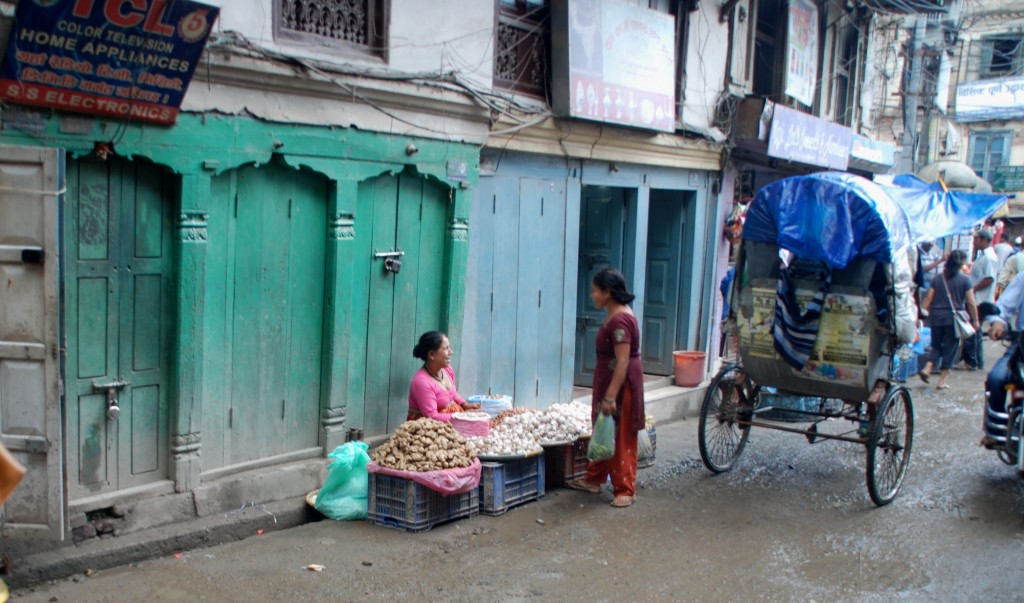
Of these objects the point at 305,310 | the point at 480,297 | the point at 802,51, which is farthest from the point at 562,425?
the point at 802,51

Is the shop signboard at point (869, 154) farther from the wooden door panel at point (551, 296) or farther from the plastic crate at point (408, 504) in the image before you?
the plastic crate at point (408, 504)

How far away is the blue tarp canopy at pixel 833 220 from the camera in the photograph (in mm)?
7059

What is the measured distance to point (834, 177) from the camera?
740 cm

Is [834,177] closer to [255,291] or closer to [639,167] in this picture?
[639,167]

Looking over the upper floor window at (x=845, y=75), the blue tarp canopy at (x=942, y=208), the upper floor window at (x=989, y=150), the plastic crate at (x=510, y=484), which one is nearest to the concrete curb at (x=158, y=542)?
the plastic crate at (x=510, y=484)

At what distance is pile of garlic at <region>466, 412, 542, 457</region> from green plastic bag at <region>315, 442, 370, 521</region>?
2.68 feet

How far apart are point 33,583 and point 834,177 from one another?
631cm

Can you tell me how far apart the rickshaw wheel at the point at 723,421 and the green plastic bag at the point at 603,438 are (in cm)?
117

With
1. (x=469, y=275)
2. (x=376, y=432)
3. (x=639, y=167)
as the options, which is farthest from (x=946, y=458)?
(x=376, y=432)

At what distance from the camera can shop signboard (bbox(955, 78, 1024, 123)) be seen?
32.9 metres

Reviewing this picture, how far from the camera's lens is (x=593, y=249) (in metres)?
10.8

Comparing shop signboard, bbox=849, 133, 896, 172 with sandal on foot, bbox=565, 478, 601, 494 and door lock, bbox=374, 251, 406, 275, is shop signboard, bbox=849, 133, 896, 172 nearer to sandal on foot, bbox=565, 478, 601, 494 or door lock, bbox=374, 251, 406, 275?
sandal on foot, bbox=565, 478, 601, 494

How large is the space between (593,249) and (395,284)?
3.85 metres

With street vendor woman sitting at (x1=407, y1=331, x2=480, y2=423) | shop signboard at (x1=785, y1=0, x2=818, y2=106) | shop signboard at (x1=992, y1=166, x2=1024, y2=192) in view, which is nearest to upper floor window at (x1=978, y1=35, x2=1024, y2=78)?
shop signboard at (x1=992, y1=166, x2=1024, y2=192)
